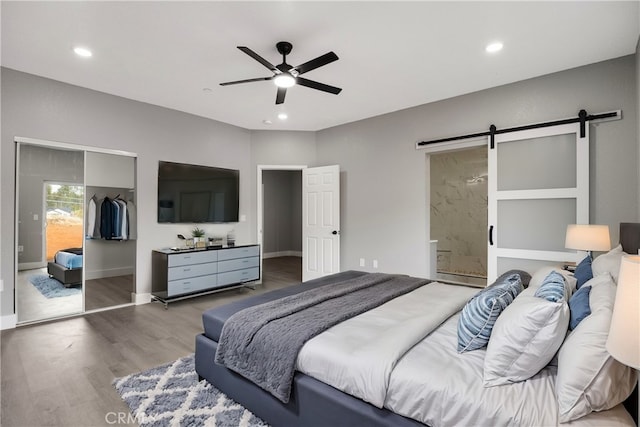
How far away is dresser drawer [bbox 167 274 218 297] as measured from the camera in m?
4.08

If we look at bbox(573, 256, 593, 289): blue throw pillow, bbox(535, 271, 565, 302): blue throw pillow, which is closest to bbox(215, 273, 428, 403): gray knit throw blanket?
bbox(535, 271, 565, 302): blue throw pillow

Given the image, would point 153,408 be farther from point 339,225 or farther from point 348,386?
point 339,225

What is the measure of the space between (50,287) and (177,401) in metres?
2.79

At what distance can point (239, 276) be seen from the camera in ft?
16.0

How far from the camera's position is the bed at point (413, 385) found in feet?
3.56

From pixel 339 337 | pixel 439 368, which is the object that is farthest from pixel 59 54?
pixel 439 368

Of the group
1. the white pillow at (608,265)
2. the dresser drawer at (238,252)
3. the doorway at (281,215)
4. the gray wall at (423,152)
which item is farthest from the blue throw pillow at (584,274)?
the doorway at (281,215)

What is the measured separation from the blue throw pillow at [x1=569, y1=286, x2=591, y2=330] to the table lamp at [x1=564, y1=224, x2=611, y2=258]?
1649mm

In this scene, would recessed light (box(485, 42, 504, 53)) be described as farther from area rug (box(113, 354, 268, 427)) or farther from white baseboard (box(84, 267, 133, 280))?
white baseboard (box(84, 267, 133, 280))

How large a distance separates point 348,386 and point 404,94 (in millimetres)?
3648

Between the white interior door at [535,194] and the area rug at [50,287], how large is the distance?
17.1 ft

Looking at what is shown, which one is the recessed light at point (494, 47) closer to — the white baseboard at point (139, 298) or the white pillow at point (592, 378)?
the white pillow at point (592, 378)

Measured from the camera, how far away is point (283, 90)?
3072 millimetres

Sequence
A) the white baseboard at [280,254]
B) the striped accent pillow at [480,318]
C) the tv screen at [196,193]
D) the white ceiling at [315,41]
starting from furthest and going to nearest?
the white baseboard at [280,254], the tv screen at [196,193], the white ceiling at [315,41], the striped accent pillow at [480,318]
